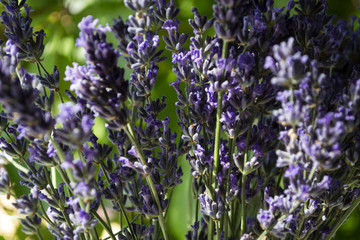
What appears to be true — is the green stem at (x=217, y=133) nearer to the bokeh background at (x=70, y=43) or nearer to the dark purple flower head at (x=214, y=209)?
the dark purple flower head at (x=214, y=209)

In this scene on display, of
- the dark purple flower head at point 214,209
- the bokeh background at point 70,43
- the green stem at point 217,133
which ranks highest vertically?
the bokeh background at point 70,43

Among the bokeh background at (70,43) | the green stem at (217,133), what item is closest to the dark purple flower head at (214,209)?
the green stem at (217,133)

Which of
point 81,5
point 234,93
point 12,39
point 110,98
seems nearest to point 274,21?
point 234,93

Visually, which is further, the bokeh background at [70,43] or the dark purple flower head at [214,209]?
the bokeh background at [70,43]

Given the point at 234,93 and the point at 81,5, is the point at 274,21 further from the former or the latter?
the point at 81,5

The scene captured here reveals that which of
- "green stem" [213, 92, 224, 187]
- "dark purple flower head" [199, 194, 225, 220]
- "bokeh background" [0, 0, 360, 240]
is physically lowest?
"dark purple flower head" [199, 194, 225, 220]

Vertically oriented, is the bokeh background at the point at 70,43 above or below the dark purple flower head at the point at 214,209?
above

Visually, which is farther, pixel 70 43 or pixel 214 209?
pixel 70 43

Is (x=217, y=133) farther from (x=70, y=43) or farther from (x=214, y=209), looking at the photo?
(x=70, y=43)

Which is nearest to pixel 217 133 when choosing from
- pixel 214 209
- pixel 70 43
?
pixel 214 209

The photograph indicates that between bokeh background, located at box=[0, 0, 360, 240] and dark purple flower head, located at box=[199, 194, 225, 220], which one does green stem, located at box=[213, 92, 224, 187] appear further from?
bokeh background, located at box=[0, 0, 360, 240]

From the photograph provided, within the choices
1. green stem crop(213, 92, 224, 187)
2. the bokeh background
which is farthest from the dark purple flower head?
the bokeh background
